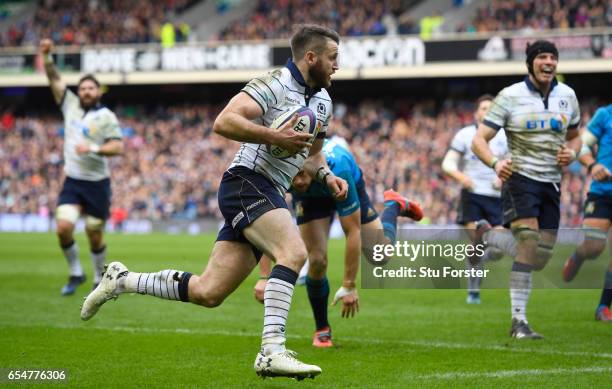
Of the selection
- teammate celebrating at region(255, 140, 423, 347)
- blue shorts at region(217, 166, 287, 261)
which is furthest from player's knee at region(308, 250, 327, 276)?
blue shorts at region(217, 166, 287, 261)

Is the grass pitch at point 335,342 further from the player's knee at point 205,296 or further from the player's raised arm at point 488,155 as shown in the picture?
the player's raised arm at point 488,155

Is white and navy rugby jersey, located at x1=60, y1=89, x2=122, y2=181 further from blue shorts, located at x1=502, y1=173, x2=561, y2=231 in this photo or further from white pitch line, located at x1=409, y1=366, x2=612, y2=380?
white pitch line, located at x1=409, y1=366, x2=612, y2=380

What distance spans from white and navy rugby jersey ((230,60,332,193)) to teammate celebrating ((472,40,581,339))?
261cm

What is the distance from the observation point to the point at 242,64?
3950cm

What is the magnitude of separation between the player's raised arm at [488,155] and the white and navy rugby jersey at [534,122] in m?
0.07

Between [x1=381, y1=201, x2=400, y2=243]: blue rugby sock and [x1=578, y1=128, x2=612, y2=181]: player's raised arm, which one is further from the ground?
[x1=578, y1=128, x2=612, y2=181]: player's raised arm

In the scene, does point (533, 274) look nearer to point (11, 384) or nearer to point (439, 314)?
point (439, 314)

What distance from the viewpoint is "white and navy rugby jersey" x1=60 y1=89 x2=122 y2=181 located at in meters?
12.9

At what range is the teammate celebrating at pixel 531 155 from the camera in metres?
Answer: 8.76

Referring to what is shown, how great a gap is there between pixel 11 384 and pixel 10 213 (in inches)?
1325

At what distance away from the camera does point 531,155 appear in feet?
29.2

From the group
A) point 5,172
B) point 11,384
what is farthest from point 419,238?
point 5,172

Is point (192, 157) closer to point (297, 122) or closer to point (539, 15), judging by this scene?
point (539, 15)

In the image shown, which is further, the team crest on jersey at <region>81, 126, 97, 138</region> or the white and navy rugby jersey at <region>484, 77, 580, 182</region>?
the team crest on jersey at <region>81, 126, 97, 138</region>
